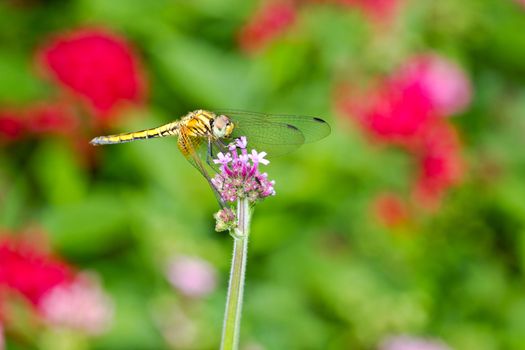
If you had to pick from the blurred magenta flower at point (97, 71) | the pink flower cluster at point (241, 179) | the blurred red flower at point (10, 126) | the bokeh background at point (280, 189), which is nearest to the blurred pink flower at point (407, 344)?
the bokeh background at point (280, 189)

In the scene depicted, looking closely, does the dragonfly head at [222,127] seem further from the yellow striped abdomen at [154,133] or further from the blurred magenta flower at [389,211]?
the blurred magenta flower at [389,211]

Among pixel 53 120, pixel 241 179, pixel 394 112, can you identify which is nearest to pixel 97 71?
pixel 53 120

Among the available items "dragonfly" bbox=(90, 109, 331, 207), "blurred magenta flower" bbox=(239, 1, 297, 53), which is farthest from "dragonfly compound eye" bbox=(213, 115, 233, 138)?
"blurred magenta flower" bbox=(239, 1, 297, 53)

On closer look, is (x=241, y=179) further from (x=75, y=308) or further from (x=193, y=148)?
(x=75, y=308)

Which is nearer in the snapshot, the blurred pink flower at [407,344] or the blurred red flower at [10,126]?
the blurred pink flower at [407,344]

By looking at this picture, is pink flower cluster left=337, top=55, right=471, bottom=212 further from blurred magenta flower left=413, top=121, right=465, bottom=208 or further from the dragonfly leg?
the dragonfly leg

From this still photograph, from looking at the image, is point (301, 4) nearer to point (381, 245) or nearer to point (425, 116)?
point (425, 116)
